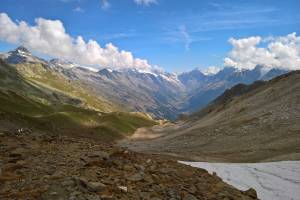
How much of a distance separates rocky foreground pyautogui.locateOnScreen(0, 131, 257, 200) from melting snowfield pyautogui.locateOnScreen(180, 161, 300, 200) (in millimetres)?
4203

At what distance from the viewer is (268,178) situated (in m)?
24.3

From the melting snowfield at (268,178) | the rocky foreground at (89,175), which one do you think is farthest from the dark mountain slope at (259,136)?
the rocky foreground at (89,175)

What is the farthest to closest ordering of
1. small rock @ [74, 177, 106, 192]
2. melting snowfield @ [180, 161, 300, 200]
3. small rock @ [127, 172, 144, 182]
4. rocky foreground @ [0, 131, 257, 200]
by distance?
melting snowfield @ [180, 161, 300, 200]
small rock @ [127, 172, 144, 182]
small rock @ [74, 177, 106, 192]
rocky foreground @ [0, 131, 257, 200]

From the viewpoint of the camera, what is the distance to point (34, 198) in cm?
1084

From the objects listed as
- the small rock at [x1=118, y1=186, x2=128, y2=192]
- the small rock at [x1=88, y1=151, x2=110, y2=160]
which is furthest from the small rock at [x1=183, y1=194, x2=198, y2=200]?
the small rock at [x1=88, y1=151, x2=110, y2=160]

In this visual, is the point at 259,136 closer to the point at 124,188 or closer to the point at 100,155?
the point at 100,155

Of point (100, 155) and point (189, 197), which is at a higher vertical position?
point (100, 155)

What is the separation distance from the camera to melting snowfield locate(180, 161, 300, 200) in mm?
20388

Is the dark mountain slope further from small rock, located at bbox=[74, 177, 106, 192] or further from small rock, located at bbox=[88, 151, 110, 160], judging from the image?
small rock, located at bbox=[74, 177, 106, 192]

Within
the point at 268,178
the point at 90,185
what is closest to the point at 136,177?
the point at 90,185

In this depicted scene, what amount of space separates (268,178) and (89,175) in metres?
14.9

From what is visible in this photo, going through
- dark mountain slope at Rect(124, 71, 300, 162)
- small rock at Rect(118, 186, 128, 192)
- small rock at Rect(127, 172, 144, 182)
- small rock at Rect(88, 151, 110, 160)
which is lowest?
small rock at Rect(118, 186, 128, 192)

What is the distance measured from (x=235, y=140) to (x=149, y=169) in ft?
170

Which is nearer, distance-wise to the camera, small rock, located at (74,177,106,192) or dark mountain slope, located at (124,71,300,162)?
small rock, located at (74,177,106,192)
